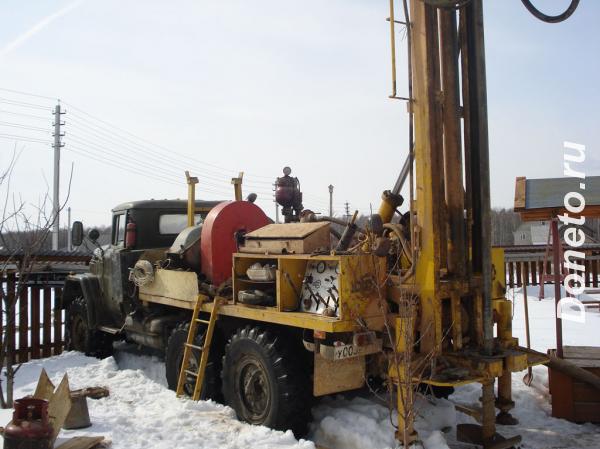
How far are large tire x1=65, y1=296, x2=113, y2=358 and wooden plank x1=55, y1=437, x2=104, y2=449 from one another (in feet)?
13.9

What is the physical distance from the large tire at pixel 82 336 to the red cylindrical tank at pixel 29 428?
15.0 feet

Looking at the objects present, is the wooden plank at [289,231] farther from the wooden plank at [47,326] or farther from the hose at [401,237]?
the wooden plank at [47,326]

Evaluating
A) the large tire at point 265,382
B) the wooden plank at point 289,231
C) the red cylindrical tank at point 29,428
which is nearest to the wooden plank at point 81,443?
the red cylindrical tank at point 29,428

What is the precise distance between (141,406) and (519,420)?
12.9ft

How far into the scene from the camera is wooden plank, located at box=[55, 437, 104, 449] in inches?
183

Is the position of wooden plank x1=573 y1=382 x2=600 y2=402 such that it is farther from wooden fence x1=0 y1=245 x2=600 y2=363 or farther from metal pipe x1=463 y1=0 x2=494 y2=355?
wooden fence x1=0 y1=245 x2=600 y2=363

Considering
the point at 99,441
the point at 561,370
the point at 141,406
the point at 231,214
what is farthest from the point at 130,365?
the point at 561,370

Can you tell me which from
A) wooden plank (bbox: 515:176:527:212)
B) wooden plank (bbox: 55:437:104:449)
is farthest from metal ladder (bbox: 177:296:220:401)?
wooden plank (bbox: 515:176:527:212)

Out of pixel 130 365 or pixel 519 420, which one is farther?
pixel 130 365

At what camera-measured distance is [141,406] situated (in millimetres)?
6246

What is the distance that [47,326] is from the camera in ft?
32.0

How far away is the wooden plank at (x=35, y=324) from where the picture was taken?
9.47 m

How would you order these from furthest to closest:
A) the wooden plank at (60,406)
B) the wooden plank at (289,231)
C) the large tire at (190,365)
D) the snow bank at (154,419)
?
the large tire at (190,365), the wooden plank at (289,231), the snow bank at (154,419), the wooden plank at (60,406)

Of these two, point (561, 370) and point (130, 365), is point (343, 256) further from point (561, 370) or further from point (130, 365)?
point (130, 365)
